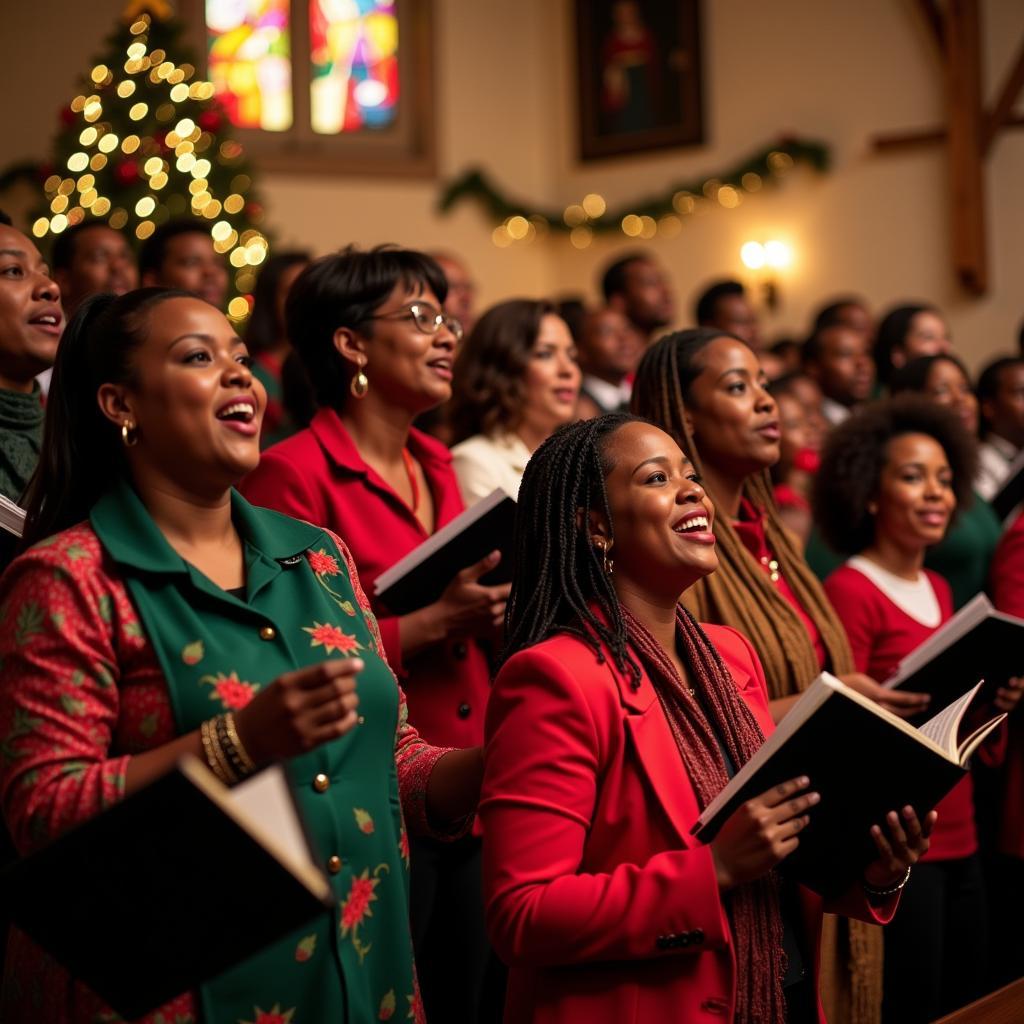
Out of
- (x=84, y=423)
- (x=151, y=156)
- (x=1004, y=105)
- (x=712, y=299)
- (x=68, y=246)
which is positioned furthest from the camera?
(x=1004, y=105)

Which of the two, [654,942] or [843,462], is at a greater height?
[843,462]

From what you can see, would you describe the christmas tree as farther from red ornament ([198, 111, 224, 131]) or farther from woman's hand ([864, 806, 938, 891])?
woman's hand ([864, 806, 938, 891])

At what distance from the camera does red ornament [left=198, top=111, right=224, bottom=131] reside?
6.45 meters

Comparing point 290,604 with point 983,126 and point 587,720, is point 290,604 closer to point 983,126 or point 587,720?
point 587,720

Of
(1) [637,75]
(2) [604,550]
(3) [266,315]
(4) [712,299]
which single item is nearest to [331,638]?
(2) [604,550]

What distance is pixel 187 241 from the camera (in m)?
4.25

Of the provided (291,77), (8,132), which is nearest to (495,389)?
(8,132)

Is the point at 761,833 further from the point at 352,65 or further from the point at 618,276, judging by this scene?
the point at 352,65

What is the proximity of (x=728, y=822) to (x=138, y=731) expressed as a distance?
72 cm

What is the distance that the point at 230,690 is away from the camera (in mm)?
1651

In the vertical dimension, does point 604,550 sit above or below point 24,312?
below

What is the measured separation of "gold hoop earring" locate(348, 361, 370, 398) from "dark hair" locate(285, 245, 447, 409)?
0.03 meters

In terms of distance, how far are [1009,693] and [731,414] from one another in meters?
0.76

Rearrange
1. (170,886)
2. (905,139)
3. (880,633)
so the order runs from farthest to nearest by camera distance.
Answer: (905,139), (880,633), (170,886)
